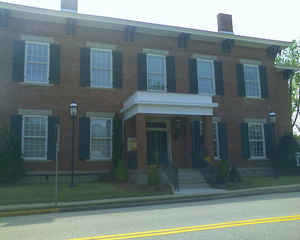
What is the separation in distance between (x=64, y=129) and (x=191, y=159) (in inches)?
289

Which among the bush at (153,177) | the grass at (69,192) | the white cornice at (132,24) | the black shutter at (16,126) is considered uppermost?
the white cornice at (132,24)

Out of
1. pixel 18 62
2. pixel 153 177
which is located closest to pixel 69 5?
pixel 18 62

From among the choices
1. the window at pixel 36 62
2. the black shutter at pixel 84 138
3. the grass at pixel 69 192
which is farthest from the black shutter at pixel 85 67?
the grass at pixel 69 192

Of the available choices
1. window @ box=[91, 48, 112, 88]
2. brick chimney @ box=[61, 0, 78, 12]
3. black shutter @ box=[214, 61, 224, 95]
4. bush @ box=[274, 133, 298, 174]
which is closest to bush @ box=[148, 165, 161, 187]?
window @ box=[91, 48, 112, 88]

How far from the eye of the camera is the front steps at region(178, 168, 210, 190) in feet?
48.1

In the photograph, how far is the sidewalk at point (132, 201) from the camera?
10047 mm

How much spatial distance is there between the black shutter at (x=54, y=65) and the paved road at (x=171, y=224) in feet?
29.4

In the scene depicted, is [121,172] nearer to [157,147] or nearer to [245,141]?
[157,147]

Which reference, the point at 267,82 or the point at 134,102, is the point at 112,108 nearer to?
the point at 134,102

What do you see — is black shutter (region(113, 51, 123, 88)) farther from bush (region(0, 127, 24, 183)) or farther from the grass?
bush (region(0, 127, 24, 183))

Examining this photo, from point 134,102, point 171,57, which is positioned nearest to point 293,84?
point 171,57

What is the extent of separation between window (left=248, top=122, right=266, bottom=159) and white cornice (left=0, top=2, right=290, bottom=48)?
5.70 meters

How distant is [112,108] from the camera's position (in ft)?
57.1

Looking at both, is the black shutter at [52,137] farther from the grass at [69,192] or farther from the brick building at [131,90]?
the grass at [69,192]
